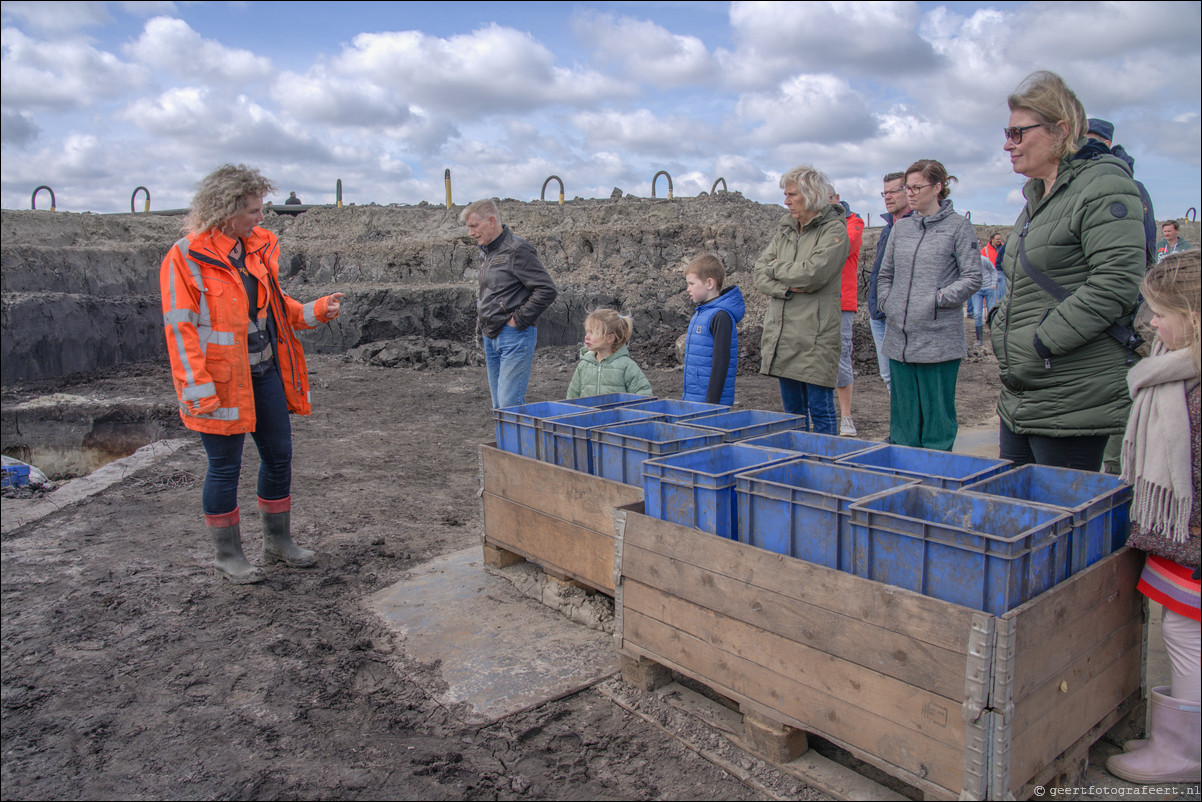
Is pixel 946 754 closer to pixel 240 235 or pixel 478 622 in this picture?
pixel 478 622

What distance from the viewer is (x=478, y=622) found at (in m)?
3.94

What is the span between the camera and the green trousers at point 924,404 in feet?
15.0

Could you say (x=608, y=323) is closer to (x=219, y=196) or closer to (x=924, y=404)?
(x=924, y=404)

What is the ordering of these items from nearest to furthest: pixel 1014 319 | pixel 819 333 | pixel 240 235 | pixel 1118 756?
pixel 1118 756, pixel 1014 319, pixel 240 235, pixel 819 333

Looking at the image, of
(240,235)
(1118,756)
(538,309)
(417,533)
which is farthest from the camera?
(538,309)

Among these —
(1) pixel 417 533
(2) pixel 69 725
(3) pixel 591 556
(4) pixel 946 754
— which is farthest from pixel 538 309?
(4) pixel 946 754

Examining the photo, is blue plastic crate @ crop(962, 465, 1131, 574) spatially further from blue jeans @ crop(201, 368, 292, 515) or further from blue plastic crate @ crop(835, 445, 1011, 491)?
blue jeans @ crop(201, 368, 292, 515)

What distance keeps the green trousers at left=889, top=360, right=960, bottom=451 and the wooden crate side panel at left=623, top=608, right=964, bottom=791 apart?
2.22 m

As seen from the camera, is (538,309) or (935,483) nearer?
(935,483)

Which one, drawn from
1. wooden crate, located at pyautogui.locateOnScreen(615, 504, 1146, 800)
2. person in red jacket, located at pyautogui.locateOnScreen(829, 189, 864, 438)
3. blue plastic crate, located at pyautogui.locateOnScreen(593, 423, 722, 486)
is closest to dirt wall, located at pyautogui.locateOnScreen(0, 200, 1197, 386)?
person in red jacket, located at pyautogui.locateOnScreen(829, 189, 864, 438)

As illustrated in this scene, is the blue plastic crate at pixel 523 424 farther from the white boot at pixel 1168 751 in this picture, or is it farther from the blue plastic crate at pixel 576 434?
the white boot at pixel 1168 751

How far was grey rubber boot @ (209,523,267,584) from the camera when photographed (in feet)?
14.6

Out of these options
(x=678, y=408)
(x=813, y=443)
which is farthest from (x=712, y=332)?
(x=813, y=443)

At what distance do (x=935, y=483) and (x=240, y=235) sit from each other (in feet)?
12.2
